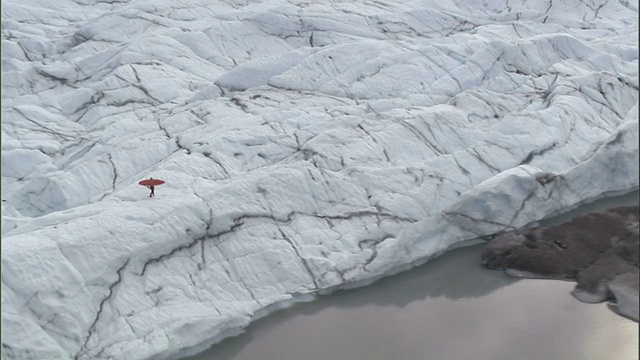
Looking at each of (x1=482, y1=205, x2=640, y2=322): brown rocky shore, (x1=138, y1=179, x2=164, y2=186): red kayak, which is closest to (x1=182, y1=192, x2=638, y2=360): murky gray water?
(x1=482, y1=205, x2=640, y2=322): brown rocky shore

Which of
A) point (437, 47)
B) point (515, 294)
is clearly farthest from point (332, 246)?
point (437, 47)

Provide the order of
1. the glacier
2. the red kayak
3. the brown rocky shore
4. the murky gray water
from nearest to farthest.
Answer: the murky gray water
the glacier
the brown rocky shore
the red kayak

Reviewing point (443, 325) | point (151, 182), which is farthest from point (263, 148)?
point (443, 325)

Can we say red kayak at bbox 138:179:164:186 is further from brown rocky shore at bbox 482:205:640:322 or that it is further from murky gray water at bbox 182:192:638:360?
brown rocky shore at bbox 482:205:640:322

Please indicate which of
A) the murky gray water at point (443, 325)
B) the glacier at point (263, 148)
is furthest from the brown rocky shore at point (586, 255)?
the glacier at point (263, 148)

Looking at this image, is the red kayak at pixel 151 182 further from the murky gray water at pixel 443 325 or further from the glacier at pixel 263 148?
the murky gray water at pixel 443 325

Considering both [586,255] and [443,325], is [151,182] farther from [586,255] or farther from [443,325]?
[586,255]
